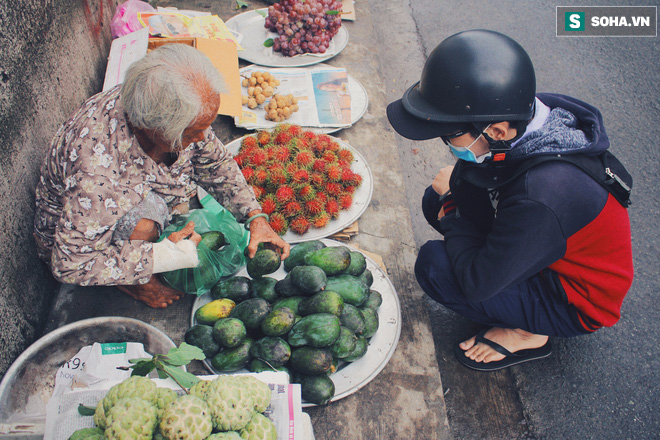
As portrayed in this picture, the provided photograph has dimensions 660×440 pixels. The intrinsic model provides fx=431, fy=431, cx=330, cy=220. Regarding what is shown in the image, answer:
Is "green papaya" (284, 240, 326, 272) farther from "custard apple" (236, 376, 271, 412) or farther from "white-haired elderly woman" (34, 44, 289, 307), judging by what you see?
"custard apple" (236, 376, 271, 412)

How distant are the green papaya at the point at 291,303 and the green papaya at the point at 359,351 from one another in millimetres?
306

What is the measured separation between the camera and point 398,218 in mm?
2889

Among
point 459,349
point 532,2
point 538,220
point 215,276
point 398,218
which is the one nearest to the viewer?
point 538,220

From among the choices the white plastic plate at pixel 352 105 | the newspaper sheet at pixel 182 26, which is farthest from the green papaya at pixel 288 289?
the newspaper sheet at pixel 182 26

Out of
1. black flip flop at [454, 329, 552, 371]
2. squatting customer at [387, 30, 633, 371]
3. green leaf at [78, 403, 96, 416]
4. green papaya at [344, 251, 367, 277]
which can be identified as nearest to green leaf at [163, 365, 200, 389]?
green leaf at [78, 403, 96, 416]

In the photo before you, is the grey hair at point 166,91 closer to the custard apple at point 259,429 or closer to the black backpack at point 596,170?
the custard apple at point 259,429

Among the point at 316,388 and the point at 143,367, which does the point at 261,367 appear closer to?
the point at 316,388

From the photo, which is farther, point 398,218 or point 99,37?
point 99,37

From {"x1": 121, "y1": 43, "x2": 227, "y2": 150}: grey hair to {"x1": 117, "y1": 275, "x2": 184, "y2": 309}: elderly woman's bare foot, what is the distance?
0.77 metres

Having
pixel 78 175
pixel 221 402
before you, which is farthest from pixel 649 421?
pixel 78 175

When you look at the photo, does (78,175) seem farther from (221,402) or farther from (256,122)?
(256,122)

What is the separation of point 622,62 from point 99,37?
16.4 ft

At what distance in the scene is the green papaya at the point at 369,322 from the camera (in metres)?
2.02

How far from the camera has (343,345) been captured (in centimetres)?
181
